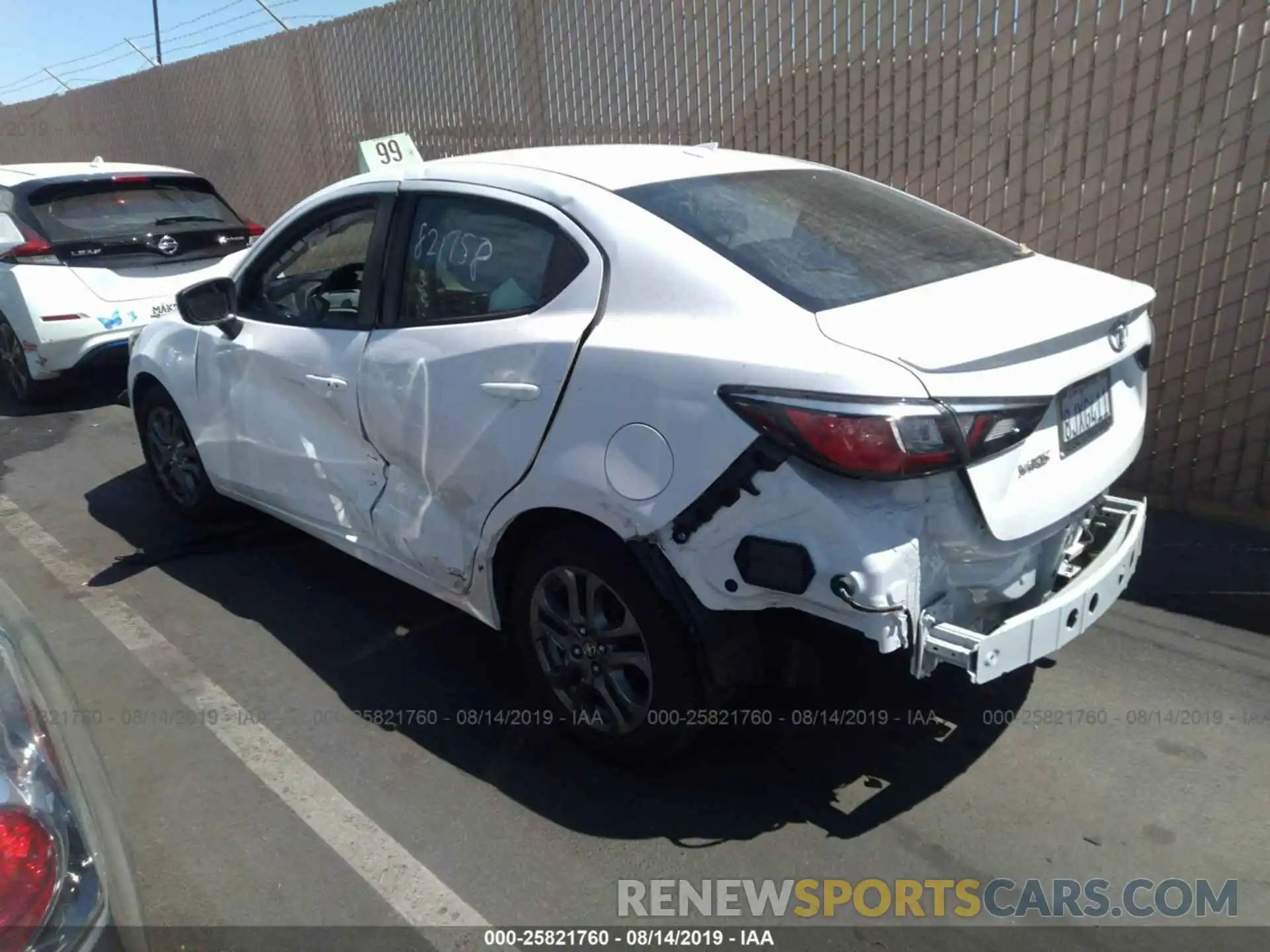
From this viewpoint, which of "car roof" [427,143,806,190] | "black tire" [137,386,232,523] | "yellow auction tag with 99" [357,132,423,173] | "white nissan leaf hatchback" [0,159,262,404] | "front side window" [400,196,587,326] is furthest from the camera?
"white nissan leaf hatchback" [0,159,262,404]

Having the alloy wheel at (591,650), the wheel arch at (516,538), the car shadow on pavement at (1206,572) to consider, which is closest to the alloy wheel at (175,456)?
the wheel arch at (516,538)

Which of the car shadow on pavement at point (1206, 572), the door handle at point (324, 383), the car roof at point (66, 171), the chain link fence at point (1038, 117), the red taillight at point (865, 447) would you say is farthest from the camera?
the car roof at point (66, 171)

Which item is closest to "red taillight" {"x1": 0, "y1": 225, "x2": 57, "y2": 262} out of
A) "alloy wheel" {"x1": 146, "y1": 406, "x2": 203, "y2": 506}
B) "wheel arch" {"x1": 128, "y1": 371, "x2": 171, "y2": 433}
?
"wheel arch" {"x1": 128, "y1": 371, "x2": 171, "y2": 433}

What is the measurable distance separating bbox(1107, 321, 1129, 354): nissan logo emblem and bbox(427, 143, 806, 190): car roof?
1284 millimetres

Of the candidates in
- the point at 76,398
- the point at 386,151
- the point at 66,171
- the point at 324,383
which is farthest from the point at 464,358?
the point at 76,398

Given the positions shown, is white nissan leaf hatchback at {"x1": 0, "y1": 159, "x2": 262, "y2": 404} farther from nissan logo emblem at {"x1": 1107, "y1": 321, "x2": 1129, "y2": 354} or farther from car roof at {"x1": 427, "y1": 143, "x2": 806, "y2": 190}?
nissan logo emblem at {"x1": 1107, "y1": 321, "x2": 1129, "y2": 354}

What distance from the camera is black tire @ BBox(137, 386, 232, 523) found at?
5082mm

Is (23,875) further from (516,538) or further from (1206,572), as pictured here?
(1206,572)

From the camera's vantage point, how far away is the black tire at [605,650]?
2.90 metres

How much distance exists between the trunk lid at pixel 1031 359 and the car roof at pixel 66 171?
6842mm

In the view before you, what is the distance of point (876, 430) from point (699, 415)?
46 centimetres

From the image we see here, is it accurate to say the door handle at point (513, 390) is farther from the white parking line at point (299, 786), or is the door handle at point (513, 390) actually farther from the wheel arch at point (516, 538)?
the white parking line at point (299, 786)

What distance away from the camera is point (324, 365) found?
386 cm

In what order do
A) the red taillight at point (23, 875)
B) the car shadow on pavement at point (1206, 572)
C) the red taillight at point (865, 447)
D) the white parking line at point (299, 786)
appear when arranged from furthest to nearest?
1. the car shadow on pavement at point (1206, 572)
2. the white parking line at point (299, 786)
3. the red taillight at point (865, 447)
4. the red taillight at point (23, 875)
